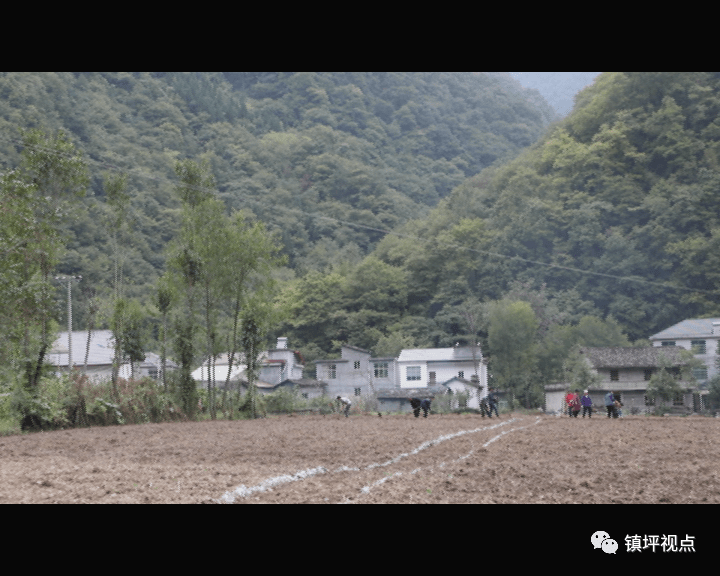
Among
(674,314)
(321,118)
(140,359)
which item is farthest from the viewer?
(321,118)

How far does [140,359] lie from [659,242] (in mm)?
47622

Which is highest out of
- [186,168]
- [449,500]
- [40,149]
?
[186,168]

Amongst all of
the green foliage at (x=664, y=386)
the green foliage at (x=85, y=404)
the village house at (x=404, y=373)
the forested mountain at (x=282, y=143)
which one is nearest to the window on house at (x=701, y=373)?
the green foliage at (x=664, y=386)

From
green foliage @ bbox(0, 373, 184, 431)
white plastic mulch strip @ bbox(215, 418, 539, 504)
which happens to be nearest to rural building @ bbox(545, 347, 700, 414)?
green foliage @ bbox(0, 373, 184, 431)

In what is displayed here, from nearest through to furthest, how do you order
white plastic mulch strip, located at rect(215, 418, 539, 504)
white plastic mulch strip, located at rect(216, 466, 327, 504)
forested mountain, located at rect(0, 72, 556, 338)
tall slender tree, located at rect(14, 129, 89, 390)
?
1. white plastic mulch strip, located at rect(216, 466, 327, 504)
2. white plastic mulch strip, located at rect(215, 418, 539, 504)
3. tall slender tree, located at rect(14, 129, 89, 390)
4. forested mountain, located at rect(0, 72, 556, 338)

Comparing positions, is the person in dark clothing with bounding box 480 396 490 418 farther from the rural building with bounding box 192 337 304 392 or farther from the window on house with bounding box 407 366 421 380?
the rural building with bounding box 192 337 304 392

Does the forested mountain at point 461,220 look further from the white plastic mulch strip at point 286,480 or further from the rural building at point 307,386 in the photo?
the white plastic mulch strip at point 286,480

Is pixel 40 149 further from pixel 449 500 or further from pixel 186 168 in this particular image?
pixel 449 500

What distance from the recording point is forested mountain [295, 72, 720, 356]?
5875 centimetres

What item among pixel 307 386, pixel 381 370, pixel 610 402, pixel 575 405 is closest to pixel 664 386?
pixel 575 405

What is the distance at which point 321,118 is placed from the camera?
10212 cm

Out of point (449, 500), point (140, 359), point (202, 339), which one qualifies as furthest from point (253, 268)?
point (449, 500)

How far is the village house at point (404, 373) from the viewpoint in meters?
49.6

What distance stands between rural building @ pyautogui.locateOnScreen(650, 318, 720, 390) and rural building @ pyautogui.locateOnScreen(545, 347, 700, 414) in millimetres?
2790
